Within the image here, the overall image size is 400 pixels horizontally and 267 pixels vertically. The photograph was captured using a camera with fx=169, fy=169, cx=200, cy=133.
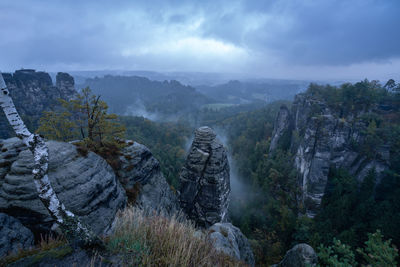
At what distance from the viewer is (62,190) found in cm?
825

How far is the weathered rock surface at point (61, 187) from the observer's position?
25.2 feet

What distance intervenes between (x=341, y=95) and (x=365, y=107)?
19.0 feet

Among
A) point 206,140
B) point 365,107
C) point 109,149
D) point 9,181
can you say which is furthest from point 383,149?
point 9,181

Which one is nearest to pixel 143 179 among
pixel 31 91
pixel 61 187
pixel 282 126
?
pixel 61 187

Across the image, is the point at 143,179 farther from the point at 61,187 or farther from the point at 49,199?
the point at 49,199

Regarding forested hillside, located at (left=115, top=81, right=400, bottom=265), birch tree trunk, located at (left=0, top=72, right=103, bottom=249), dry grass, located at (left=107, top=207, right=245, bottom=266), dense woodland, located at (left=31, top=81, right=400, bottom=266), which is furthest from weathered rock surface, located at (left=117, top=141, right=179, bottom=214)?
forested hillside, located at (left=115, top=81, right=400, bottom=265)

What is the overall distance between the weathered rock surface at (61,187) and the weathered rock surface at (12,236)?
2.56 feet

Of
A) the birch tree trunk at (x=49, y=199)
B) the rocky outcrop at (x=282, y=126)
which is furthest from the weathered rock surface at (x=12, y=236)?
the rocky outcrop at (x=282, y=126)

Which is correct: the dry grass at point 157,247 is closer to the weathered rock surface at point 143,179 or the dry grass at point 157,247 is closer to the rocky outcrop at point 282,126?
the weathered rock surface at point 143,179

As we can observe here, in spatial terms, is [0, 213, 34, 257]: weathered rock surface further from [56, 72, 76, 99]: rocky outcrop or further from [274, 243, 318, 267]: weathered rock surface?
[56, 72, 76, 99]: rocky outcrop

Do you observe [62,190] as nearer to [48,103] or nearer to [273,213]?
[273,213]

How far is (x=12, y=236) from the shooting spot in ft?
20.6

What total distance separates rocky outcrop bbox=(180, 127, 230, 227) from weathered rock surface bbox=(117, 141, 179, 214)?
4.43 m

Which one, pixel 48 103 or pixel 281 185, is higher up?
pixel 48 103
